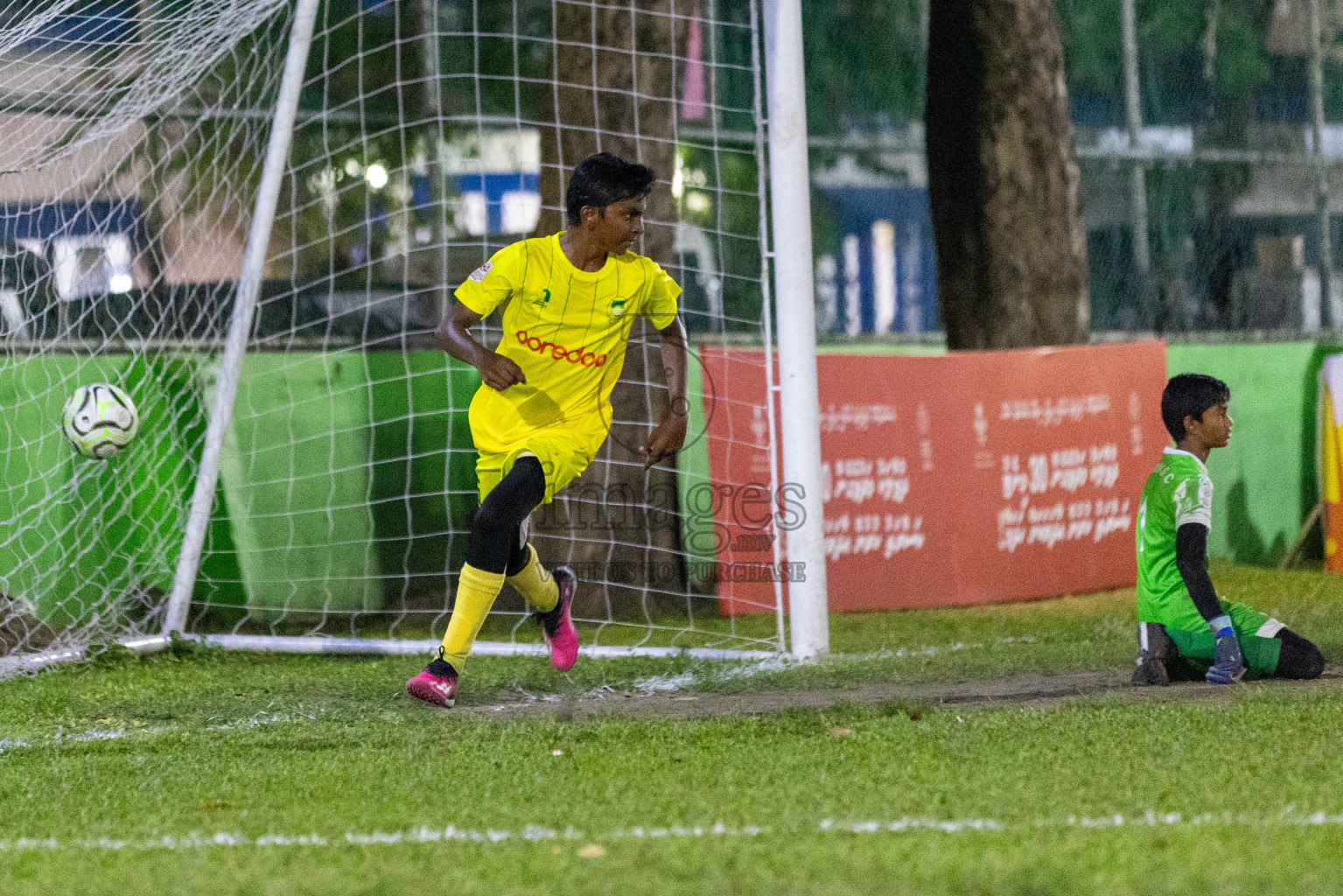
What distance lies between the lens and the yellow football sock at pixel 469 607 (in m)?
5.07

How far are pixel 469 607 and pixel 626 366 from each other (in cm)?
295

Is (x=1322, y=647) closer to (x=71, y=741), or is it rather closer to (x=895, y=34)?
(x=71, y=741)

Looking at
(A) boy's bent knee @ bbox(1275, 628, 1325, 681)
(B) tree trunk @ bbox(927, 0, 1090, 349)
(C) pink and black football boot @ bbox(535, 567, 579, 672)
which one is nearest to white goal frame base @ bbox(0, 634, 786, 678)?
(C) pink and black football boot @ bbox(535, 567, 579, 672)

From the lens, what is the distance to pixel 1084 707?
477cm

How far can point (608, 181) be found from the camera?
5016 mm

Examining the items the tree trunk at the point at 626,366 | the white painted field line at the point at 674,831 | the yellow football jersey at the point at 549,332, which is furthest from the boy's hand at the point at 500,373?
the tree trunk at the point at 626,366

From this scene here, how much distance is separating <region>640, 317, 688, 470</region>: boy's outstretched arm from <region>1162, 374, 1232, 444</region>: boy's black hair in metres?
1.67

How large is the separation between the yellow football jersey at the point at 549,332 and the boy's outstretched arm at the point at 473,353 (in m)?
0.06

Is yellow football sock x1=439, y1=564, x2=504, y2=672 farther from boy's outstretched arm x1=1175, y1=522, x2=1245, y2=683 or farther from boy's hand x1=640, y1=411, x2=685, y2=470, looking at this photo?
boy's outstretched arm x1=1175, y1=522, x2=1245, y2=683

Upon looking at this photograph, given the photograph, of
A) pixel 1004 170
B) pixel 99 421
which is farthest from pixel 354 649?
pixel 1004 170

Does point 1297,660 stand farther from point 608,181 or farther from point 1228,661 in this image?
point 608,181

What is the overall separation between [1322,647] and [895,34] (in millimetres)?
7303

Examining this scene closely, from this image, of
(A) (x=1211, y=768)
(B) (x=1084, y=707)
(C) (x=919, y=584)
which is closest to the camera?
(A) (x=1211, y=768)

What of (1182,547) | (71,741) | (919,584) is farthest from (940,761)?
(919,584)
